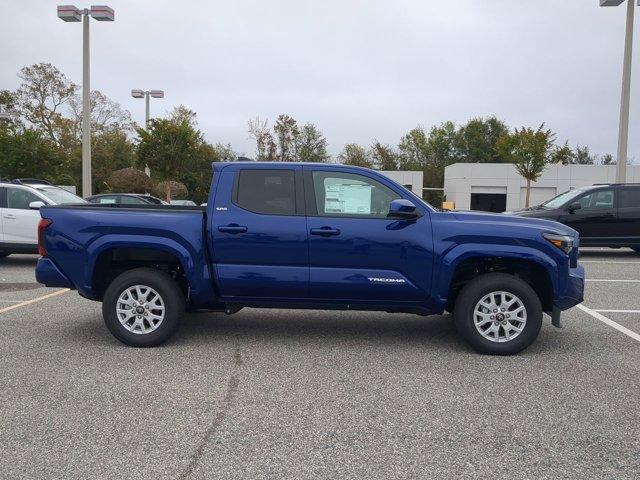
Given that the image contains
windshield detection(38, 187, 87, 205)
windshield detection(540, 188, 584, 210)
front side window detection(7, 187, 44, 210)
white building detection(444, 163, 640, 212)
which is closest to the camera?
front side window detection(7, 187, 44, 210)

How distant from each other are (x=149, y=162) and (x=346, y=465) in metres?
28.6

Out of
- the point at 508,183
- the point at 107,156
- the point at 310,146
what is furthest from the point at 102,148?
the point at 508,183

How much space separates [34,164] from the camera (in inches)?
1233

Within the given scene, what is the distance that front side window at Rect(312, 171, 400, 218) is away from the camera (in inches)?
240

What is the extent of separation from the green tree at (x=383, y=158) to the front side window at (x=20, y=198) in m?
59.4

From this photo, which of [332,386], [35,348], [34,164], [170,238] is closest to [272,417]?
[332,386]

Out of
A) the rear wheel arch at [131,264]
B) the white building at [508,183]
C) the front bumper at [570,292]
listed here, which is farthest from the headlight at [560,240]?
the white building at [508,183]

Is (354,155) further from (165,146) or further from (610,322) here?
(610,322)

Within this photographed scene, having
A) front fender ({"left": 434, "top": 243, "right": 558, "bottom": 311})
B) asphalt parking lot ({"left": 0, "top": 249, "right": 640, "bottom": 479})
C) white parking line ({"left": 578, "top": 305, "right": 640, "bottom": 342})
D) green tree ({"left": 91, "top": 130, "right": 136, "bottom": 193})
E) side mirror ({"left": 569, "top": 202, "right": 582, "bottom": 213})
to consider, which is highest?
green tree ({"left": 91, "top": 130, "right": 136, "bottom": 193})

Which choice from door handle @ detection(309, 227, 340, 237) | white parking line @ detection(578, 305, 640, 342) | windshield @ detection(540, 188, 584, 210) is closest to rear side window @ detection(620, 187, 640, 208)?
windshield @ detection(540, 188, 584, 210)

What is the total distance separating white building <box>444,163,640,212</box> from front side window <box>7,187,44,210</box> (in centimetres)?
3577

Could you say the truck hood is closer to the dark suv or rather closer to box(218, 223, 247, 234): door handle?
box(218, 223, 247, 234): door handle

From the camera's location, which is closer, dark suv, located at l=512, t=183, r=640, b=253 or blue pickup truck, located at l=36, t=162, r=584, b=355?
blue pickup truck, located at l=36, t=162, r=584, b=355

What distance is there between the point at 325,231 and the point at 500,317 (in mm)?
1887
